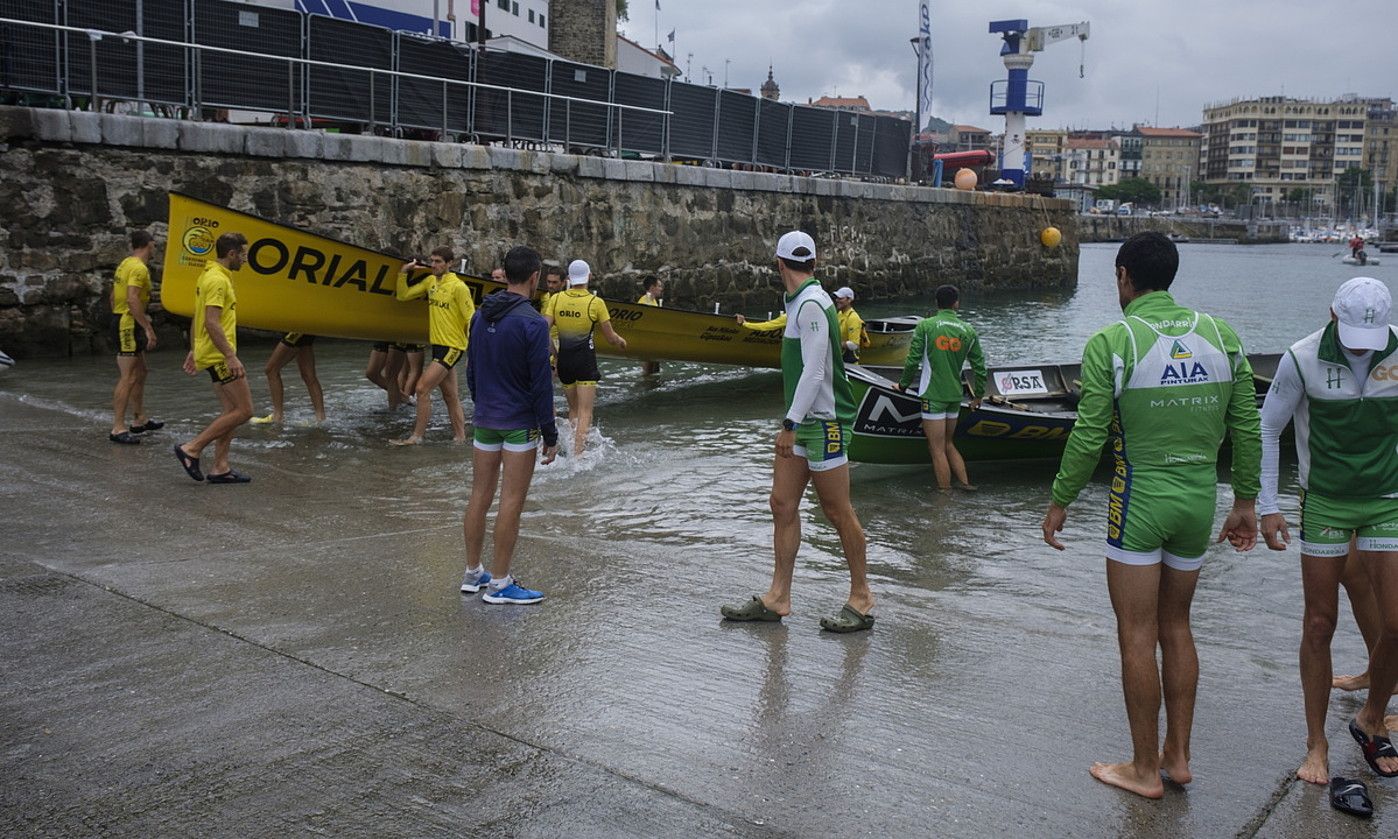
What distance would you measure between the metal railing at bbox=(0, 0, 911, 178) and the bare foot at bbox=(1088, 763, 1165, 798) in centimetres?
1611

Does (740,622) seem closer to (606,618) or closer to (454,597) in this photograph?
(606,618)

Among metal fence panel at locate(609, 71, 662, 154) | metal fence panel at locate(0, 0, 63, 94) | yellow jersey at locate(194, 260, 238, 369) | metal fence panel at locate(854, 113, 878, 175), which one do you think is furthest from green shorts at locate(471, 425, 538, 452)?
metal fence panel at locate(854, 113, 878, 175)

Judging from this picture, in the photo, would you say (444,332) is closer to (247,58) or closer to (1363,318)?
(1363,318)

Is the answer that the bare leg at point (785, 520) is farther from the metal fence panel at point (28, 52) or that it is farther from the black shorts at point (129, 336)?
the metal fence panel at point (28, 52)

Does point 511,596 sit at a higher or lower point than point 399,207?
lower

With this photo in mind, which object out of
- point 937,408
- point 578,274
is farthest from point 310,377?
point 937,408

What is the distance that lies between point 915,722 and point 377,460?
277 inches

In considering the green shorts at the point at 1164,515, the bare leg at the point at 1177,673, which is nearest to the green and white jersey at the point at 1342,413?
the green shorts at the point at 1164,515

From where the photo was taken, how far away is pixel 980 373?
11.3m

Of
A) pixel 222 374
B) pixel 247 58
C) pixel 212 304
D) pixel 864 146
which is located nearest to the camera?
pixel 212 304

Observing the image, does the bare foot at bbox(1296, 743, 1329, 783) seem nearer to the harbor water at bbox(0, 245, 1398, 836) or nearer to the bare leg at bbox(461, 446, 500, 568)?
the harbor water at bbox(0, 245, 1398, 836)

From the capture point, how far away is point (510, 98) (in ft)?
71.1

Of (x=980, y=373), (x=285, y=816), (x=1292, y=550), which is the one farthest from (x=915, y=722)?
(x=980, y=373)

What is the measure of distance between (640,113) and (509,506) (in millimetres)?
20391
